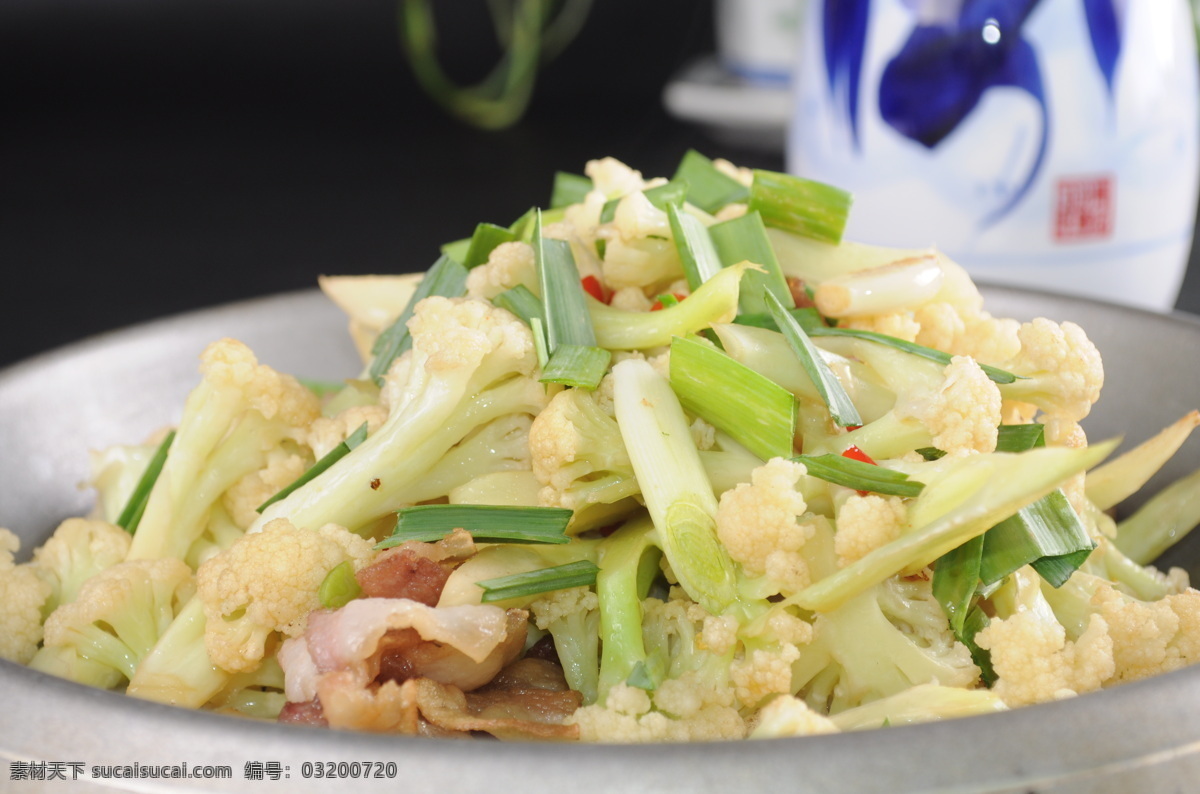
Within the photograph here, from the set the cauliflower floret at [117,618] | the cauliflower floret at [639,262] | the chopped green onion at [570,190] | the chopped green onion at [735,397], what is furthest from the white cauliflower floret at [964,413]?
the cauliflower floret at [117,618]

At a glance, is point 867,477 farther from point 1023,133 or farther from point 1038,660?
point 1023,133

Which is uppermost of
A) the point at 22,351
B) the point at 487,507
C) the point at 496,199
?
the point at 487,507

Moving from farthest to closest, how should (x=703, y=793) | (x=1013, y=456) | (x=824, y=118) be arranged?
(x=824, y=118), (x=1013, y=456), (x=703, y=793)

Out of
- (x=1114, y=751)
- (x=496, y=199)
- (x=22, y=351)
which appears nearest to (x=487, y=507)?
(x=1114, y=751)

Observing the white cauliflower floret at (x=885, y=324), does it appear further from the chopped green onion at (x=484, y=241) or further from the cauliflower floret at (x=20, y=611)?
the cauliflower floret at (x=20, y=611)

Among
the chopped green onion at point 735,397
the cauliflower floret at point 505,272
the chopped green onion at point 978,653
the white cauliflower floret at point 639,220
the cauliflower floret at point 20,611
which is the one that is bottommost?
the cauliflower floret at point 20,611

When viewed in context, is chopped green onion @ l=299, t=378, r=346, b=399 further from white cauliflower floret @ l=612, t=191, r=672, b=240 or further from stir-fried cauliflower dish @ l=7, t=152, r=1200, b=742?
white cauliflower floret @ l=612, t=191, r=672, b=240

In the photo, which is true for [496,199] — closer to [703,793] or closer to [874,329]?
[874,329]
